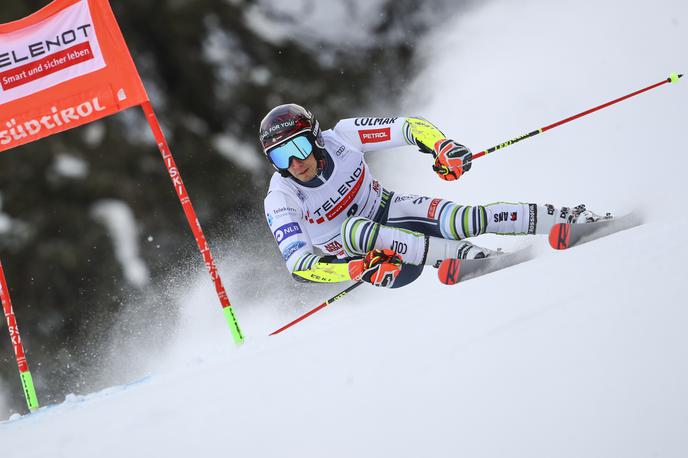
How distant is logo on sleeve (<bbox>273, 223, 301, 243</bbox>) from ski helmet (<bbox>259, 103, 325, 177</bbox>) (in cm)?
37

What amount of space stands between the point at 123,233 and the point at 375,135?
27.8 ft

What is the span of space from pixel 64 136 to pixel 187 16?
3.31 metres

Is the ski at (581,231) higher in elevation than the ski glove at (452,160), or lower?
lower

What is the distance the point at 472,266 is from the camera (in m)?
3.32

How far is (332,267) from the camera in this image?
3596 millimetres

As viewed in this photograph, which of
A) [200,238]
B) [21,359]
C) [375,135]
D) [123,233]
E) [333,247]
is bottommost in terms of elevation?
[333,247]

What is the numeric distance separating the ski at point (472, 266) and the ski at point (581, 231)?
24 centimetres

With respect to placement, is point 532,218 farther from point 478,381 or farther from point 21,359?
point 21,359

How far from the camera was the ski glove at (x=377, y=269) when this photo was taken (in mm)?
3412

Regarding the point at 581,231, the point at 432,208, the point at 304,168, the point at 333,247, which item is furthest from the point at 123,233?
the point at 581,231

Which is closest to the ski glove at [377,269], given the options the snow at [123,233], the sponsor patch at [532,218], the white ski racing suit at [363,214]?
the white ski racing suit at [363,214]

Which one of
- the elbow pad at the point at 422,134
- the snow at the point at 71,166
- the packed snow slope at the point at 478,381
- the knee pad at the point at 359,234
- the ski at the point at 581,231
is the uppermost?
the snow at the point at 71,166

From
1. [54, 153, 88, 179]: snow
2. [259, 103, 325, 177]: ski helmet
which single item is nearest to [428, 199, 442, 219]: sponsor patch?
[259, 103, 325, 177]: ski helmet

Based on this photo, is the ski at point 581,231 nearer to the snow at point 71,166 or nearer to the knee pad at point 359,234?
the knee pad at point 359,234
